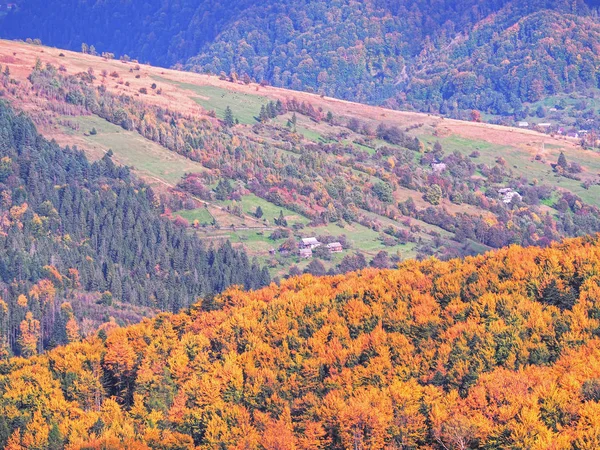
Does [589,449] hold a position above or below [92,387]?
above

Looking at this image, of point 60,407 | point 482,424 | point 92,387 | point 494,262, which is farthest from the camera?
point 494,262

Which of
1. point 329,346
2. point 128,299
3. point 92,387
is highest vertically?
point 329,346

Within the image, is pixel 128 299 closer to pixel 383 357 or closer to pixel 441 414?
pixel 383 357

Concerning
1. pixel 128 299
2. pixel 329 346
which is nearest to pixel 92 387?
pixel 329 346

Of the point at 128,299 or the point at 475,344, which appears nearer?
the point at 475,344

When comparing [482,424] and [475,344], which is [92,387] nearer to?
[475,344]

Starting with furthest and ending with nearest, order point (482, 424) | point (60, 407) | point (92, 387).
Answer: point (92, 387) → point (60, 407) → point (482, 424)

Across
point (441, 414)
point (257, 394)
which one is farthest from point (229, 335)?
point (441, 414)
